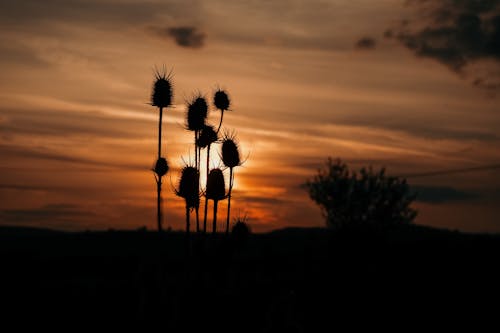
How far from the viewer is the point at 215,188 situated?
13.7 meters

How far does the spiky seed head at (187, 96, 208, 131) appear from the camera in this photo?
13555 mm

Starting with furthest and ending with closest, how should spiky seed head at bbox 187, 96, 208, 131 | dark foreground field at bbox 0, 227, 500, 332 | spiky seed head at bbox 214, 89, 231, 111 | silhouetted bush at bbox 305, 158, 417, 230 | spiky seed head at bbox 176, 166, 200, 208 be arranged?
1. silhouetted bush at bbox 305, 158, 417, 230
2. spiky seed head at bbox 214, 89, 231, 111
3. spiky seed head at bbox 187, 96, 208, 131
4. spiky seed head at bbox 176, 166, 200, 208
5. dark foreground field at bbox 0, 227, 500, 332

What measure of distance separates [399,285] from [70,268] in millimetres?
21140

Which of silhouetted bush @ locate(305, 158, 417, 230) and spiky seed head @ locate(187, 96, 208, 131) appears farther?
silhouetted bush @ locate(305, 158, 417, 230)

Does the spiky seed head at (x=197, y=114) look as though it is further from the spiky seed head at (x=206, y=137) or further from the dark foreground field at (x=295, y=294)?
the dark foreground field at (x=295, y=294)

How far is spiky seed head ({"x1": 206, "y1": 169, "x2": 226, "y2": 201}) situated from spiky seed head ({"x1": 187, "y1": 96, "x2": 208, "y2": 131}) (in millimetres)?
1051

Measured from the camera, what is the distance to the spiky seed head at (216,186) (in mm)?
13680

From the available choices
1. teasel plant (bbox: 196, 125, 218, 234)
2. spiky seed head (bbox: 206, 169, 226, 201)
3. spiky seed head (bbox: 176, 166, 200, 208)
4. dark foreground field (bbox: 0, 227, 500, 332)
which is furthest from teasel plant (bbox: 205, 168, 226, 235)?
dark foreground field (bbox: 0, 227, 500, 332)

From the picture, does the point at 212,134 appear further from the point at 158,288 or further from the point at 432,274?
the point at 432,274

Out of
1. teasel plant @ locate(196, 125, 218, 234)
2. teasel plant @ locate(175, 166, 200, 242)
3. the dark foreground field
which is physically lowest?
the dark foreground field

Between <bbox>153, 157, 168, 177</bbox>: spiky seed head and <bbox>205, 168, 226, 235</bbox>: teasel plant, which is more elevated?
<bbox>153, 157, 168, 177</bbox>: spiky seed head

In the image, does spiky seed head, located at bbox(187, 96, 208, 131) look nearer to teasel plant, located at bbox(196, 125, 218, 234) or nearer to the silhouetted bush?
teasel plant, located at bbox(196, 125, 218, 234)

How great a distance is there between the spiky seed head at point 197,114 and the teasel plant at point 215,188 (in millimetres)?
1046

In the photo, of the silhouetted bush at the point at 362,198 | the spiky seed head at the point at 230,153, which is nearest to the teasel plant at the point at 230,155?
the spiky seed head at the point at 230,153
